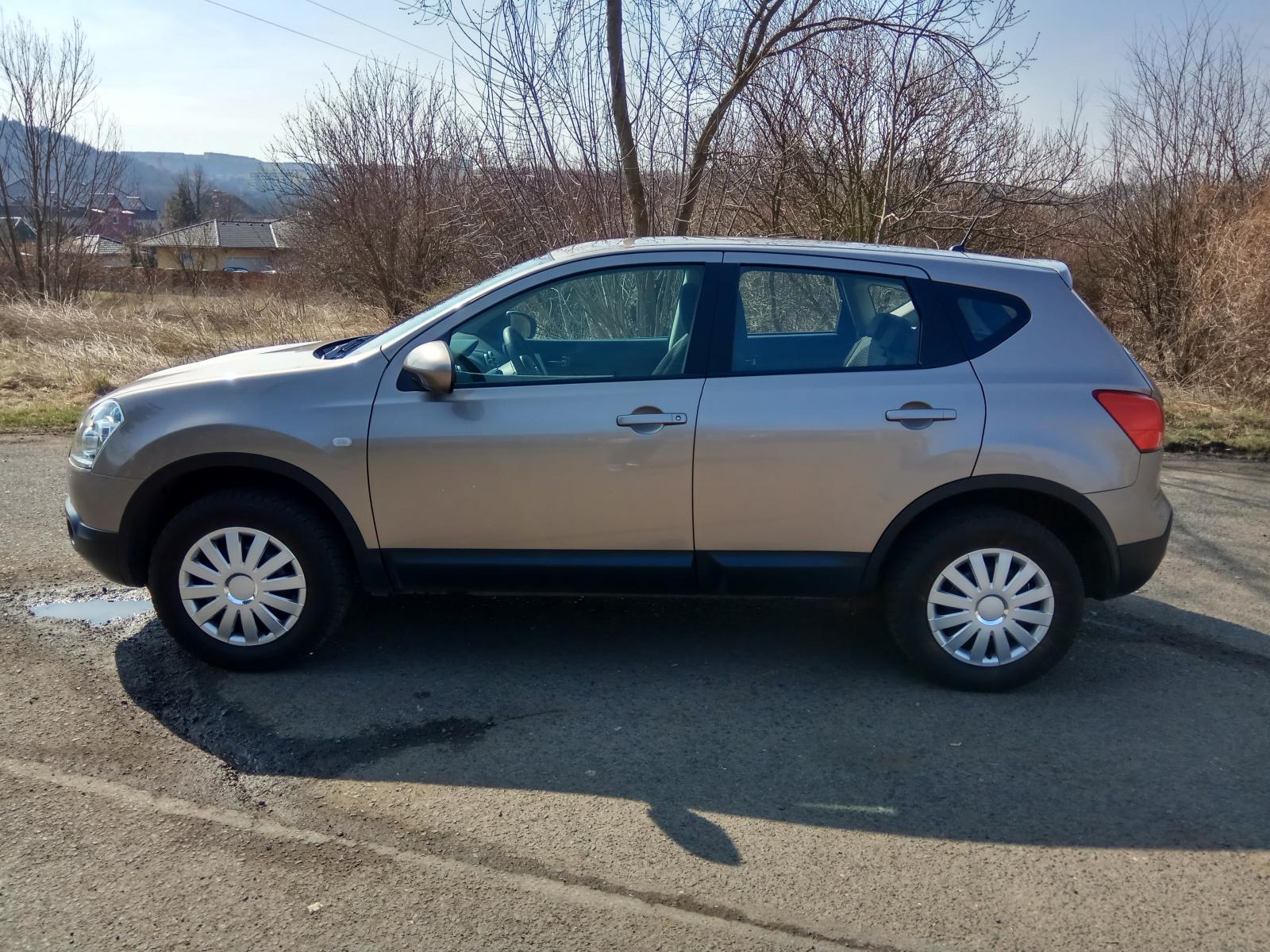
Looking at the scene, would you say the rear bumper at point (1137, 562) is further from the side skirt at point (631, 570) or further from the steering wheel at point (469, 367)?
the steering wheel at point (469, 367)

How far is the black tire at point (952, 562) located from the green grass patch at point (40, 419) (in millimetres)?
8833

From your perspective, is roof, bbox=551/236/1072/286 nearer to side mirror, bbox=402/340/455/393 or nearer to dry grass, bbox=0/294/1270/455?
side mirror, bbox=402/340/455/393

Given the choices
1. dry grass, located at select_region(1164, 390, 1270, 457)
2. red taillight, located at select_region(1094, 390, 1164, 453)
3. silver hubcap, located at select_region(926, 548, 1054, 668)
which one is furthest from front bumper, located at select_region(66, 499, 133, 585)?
dry grass, located at select_region(1164, 390, 1270, 457)

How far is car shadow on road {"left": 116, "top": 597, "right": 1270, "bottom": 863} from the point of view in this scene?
3482 millimetres

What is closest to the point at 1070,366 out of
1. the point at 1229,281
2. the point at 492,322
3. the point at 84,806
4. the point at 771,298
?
the point at 771,298

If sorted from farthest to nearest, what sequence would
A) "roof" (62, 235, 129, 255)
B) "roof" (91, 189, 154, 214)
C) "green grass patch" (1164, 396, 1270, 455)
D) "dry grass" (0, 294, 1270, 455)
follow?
"roof" (91, 189, 154, 214)
"roof" (62, 235, 129, 255)
"dry grass" (0, 294, 1270, 455)
"green grass patch" (1164, 396, 1270, 455)

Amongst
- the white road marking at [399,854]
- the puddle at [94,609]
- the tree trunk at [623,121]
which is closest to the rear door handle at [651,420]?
the white road marking at [399,854]

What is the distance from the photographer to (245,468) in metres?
4.37

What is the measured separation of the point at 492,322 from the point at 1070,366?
2443 millimetres

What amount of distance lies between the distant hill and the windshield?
18.9 metres

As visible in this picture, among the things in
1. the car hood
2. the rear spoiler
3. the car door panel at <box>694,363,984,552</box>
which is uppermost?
the rear spoiler

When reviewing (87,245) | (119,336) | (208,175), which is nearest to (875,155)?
(119,336)

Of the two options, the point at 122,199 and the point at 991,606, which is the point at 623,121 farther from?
the point at 122,199

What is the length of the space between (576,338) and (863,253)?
137 centimetres
